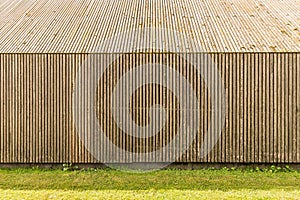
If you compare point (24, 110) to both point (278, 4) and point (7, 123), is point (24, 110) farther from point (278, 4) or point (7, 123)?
point (278, 4)

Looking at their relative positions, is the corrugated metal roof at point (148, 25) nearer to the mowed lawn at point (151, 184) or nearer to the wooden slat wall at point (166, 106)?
the wooden slat wall at point (166, 106)

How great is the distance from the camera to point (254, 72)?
26.4ft

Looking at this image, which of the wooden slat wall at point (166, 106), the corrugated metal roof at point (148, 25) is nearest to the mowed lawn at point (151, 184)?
the wooden slat wall at point (166, 106)

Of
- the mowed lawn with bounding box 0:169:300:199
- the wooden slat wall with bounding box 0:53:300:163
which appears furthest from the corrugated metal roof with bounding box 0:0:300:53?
the mowed lawn with bounding box 0:169:300:199

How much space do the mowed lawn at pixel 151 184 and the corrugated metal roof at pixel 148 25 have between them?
3.48 meters

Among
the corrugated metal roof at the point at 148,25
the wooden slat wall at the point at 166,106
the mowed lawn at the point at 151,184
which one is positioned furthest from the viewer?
the corrugated metal roof at the point at 148,25

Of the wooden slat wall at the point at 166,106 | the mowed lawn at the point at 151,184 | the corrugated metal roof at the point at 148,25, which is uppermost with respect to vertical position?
the corrugated metal roof at the point at 148,25

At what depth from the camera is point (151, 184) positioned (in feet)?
22.8

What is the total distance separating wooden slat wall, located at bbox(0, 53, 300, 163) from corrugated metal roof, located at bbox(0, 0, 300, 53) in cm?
43

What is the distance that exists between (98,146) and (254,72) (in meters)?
4.88

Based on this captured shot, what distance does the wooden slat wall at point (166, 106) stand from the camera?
8.04 metres

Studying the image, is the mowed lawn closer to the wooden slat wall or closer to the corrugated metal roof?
the wooden slat wall

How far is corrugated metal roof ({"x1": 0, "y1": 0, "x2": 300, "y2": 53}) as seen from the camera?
866 cm

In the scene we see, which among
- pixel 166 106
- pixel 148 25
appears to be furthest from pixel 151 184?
pixel 148 25
